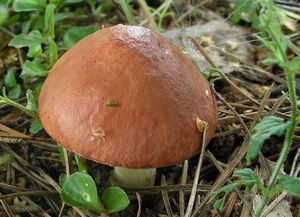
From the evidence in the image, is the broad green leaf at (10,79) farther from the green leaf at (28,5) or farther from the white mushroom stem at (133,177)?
the white mushroom stem at (133,177)

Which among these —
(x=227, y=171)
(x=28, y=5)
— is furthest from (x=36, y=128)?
(x=227, y=171)

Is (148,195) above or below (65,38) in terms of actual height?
below

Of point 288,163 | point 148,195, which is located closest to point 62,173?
point 148,195

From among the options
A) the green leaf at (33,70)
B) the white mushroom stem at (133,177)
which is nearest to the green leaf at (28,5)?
the green leaf at (33,70)

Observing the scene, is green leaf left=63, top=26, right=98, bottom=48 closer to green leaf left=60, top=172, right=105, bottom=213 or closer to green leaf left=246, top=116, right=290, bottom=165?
green leaf left=60, top=172, right=105, bottom=213

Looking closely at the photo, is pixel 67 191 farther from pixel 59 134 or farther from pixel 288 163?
pixel 288 163
